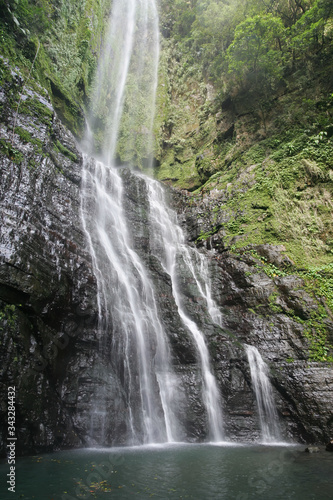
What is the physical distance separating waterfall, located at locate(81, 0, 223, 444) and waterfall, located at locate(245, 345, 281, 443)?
1.32 m

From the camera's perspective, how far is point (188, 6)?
96.5 feet

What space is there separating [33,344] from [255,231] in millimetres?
10731

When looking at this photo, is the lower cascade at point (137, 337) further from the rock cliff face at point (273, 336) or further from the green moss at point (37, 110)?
the green moss at point (37, 110)

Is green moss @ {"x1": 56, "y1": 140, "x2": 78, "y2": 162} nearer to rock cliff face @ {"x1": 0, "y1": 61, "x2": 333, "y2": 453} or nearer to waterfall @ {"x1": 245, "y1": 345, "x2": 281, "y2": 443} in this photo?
rock cliff face @ {"x1": 0, "y1": 61, "x2": 333, "y2": 453}

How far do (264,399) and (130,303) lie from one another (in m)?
5.38

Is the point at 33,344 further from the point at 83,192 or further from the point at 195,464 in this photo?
the point at 83,192

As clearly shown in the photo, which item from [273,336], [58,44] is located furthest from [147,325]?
[58,44]

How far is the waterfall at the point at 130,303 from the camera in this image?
8.76 metres

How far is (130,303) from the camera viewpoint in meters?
10.6

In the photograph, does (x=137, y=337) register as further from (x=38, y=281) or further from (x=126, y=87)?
(x=126, y=87)

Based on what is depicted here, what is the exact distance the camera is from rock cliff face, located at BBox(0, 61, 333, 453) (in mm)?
7117

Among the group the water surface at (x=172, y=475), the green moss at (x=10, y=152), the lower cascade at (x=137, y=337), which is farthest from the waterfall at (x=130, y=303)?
the green moss at (x=10, y=152)

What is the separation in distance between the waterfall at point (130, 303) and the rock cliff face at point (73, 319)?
10.0 inches

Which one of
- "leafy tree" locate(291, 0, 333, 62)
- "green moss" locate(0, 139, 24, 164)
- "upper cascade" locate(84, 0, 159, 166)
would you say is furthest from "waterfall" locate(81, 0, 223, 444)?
"leafy tree" locate(291, 0, 333, 62)
